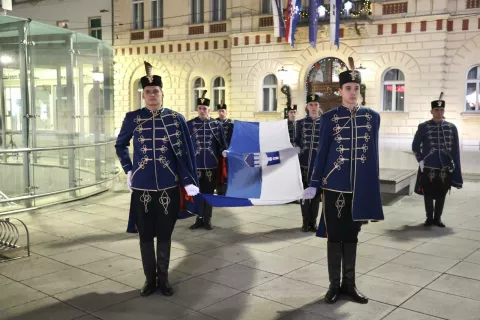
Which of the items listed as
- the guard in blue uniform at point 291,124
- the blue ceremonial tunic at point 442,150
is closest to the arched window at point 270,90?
the guard in blue uniform at point 291,124

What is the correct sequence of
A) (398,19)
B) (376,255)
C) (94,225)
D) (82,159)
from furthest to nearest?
(398,19)
(82,159)
(94,225)
(376,255)

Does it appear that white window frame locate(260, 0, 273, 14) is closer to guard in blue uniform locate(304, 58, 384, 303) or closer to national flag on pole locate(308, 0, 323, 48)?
national flag on pole locate(308, 0, 323, 48)

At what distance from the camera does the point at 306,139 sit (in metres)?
8.08

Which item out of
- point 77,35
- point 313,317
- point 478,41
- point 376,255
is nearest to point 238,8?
point 478,41

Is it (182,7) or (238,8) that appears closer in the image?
Answer: (238,8)

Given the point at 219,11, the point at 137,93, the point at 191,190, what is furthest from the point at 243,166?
the point at 137,93

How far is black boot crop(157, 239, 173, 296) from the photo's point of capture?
4.96m

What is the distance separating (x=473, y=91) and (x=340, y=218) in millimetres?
15604

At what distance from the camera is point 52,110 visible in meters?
10.2

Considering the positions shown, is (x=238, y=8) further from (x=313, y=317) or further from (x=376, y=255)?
(x=313, y=317)

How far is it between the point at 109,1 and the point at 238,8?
25.7 ft

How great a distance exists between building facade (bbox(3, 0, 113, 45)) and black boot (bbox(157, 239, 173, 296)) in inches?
905

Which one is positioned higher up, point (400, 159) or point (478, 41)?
point (478, 41)

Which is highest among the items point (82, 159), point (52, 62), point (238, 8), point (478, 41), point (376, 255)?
point (238, 8)
